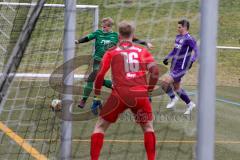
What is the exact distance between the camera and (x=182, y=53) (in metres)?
11.1

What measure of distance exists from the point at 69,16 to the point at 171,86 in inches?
250

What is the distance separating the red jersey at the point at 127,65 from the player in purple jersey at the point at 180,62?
327 centimetres

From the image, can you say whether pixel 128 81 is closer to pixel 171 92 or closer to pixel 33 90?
pixel 171 92

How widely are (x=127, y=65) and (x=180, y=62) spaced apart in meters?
4.41

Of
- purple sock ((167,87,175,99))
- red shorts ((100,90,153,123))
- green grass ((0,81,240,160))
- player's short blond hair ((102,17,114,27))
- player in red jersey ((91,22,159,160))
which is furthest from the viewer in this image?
purple sock ((167,87,175,99))

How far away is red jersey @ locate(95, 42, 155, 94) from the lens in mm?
6793

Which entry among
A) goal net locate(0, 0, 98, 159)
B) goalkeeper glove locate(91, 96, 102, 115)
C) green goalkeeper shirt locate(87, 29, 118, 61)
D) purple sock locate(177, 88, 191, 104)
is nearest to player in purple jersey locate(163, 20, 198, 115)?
purple sock locate(177, 88, 191, 104)

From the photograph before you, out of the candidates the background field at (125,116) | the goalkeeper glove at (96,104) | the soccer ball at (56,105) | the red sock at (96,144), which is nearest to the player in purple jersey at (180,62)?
the background field at (125,116)

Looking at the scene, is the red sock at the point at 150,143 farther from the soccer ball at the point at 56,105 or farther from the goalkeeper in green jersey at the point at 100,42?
the goalkeeper in green jersey at the point at 100,42

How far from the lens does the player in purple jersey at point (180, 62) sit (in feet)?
33.6

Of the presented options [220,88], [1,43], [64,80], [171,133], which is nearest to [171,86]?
[171,133]

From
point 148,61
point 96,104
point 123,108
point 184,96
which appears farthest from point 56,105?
point 184,96

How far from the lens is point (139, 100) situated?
6.91 metres

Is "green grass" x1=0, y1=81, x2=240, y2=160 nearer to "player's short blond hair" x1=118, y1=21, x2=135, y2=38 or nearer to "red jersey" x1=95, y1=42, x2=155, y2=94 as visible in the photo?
"red jersey" x1=95, y1=42, x2=155, y2=94
